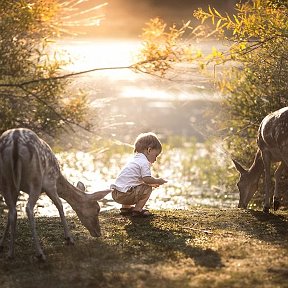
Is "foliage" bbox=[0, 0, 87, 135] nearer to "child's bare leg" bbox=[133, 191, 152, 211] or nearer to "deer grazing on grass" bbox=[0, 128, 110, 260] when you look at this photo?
"child's bare leg" bbox=[133, 191, 152, 211]

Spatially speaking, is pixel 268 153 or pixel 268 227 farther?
pixel 268 153

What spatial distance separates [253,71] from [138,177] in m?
4.49

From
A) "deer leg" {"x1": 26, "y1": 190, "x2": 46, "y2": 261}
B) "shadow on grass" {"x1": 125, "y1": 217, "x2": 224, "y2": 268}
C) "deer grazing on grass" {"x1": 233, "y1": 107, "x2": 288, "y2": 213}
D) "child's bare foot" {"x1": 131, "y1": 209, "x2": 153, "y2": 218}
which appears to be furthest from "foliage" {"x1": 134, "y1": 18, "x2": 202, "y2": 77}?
"deer leg" {"x1": 26, "y1": 190, "x2": 46, "y2": 261}

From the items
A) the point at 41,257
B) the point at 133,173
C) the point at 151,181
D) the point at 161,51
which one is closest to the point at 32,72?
the point at 161,51

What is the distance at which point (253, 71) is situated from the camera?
13250mm

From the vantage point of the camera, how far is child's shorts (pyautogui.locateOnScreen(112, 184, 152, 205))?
9695 millimetres

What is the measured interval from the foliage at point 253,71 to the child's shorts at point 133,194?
2.14m

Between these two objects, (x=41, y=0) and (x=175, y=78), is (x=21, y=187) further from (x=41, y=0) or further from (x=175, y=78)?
(x=41, y=0)

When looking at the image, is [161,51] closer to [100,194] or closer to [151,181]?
[151,181]

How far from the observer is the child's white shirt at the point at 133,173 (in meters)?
9.65

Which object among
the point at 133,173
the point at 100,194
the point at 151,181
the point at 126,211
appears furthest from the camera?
the point at 126,211

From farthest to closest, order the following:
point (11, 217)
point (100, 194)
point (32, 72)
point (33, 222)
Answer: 1. point (32, 72)
2. point (100, 194)
3. point (11, 217)
4. point (33, 222)

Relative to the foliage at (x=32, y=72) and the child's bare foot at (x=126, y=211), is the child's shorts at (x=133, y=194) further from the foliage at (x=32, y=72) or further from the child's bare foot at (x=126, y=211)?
the foliage at (x=32, y=72)

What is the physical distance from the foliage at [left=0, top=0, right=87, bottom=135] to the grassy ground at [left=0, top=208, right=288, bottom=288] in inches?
181
